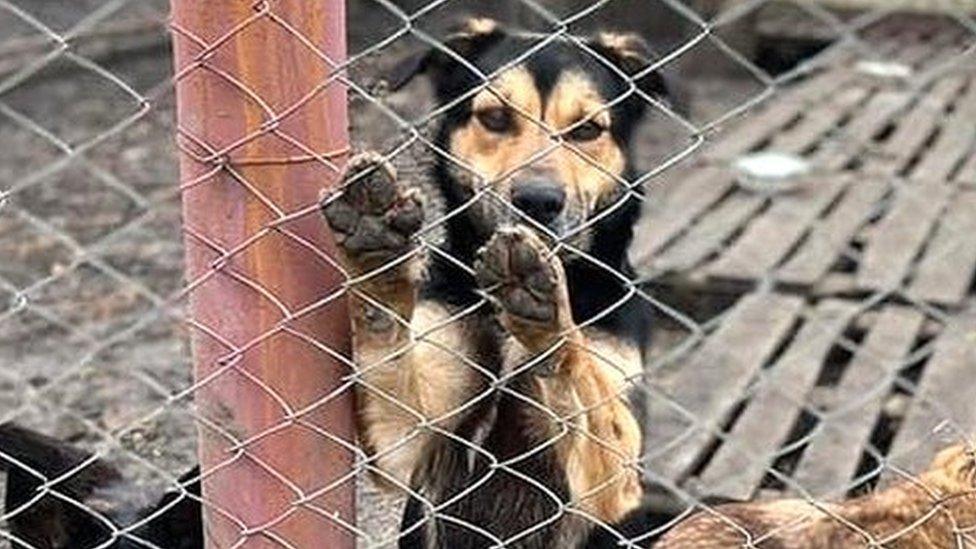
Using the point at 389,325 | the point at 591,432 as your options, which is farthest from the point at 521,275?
the point at 591,432

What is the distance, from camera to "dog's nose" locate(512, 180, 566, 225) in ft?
12.9

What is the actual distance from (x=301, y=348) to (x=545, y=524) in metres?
0.78

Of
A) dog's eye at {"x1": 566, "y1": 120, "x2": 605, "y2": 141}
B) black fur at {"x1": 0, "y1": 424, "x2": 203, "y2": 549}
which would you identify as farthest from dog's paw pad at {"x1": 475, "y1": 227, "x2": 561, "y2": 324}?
dog's eye at {"x1": 566, "y1": 120, "x2": 605, "y2": 141}

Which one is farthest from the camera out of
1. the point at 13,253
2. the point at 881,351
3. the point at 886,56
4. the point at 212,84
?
the point at 886,56

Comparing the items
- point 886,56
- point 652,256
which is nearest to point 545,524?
point 652,256

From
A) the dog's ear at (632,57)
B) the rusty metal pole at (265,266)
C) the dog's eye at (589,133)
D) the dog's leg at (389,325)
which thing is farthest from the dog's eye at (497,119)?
the rusty metal pole at (265,266)

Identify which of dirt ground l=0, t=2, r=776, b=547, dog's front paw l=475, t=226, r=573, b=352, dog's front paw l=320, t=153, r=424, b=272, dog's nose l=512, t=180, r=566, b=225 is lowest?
dirt ground l=0, t=2, r=776, b=547

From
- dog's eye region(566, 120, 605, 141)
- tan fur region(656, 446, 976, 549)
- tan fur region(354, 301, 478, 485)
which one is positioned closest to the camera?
tan fur region(354, 301, 478, 485)

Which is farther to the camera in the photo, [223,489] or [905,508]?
[905,508]

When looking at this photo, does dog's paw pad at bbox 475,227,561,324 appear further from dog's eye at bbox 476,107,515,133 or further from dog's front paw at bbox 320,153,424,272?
dog's eye at bbox 476,107,515,133

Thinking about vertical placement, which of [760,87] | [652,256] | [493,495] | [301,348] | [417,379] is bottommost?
[760,87]

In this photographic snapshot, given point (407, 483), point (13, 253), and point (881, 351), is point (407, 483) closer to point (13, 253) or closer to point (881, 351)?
point (881, 351)

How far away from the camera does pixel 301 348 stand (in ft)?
10.2

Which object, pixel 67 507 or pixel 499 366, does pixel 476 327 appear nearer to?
pixel 499 366
